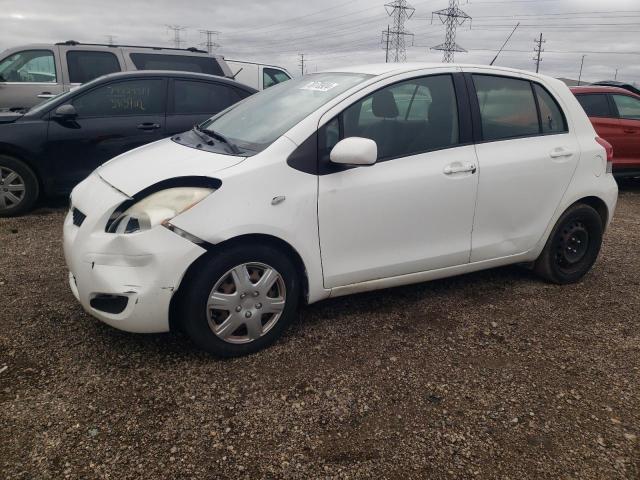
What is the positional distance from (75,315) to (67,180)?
2930 millimetres

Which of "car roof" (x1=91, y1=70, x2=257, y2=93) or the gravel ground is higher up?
"car roof" (x1=91, y1=70, x2=257, y2=93)

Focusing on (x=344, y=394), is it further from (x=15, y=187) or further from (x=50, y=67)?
(x=50, y=67)

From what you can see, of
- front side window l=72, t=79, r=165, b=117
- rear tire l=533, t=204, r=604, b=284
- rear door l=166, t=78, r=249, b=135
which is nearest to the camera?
rear tire l=533, t=204, r=604, b=284

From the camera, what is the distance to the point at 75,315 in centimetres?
336

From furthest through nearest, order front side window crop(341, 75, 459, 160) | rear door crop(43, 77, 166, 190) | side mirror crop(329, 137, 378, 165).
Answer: rear door crop(43, 77, 166, 190), front side window crop(341, 75, 459, 160), side mirror crop(329, 137, 378, 165)

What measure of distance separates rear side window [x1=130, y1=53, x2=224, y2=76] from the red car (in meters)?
6.01

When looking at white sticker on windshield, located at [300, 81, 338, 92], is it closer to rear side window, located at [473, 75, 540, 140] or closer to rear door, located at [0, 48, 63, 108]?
rear side window, located at [473, 75, 540, 140]

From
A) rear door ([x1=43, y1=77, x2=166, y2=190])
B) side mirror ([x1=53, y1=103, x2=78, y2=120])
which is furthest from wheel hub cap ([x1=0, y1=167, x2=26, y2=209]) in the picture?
side mirror ([x1=53, y1=103, x2=78, y2=120])

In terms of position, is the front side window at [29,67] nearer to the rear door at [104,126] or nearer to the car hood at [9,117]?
the car hood at [9,117]

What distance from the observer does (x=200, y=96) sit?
6.41 metres

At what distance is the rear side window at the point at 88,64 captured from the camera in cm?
825

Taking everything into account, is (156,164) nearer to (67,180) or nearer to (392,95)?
(392,95)

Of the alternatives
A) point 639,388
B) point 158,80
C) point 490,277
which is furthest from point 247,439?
point 158,80

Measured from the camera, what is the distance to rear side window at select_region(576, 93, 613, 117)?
26.6 ft
